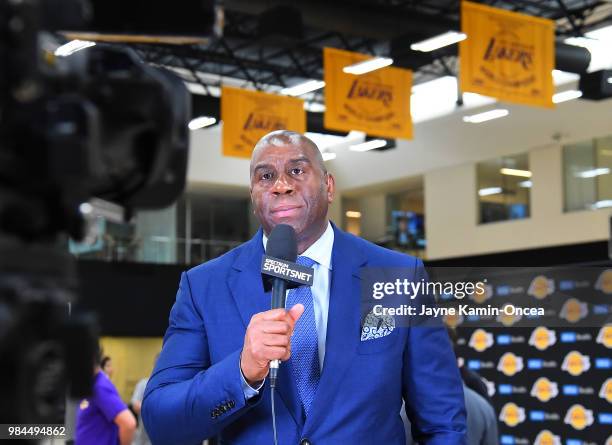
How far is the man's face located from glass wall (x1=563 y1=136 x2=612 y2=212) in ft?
63.3

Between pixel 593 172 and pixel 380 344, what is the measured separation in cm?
→ 1997

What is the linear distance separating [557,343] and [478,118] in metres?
15.3

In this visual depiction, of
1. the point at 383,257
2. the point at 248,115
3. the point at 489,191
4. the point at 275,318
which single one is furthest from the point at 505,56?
the point at 489,191

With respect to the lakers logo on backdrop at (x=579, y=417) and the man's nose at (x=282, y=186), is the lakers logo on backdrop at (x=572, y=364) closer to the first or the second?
the lakers logo on backdrop at (x=579, y=417)

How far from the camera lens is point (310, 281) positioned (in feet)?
8.47

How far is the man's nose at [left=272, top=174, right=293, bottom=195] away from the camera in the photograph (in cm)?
291

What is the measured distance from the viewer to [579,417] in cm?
1163

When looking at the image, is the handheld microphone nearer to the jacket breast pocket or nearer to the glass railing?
the jacket breast pocket

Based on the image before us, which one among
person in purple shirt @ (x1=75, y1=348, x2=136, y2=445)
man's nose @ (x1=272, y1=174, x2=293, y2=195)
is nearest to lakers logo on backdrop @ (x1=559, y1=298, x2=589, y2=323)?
man's nose @ (x1=272, y1=174, x2=293, y2=195)

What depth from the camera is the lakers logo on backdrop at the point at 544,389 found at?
12898 millimetres

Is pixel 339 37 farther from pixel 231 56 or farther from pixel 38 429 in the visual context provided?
pixel 38 429

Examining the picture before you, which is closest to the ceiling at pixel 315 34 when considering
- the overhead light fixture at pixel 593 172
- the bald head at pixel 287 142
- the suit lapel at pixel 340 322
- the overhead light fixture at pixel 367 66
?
the overhead light fixture at pixel 367 66

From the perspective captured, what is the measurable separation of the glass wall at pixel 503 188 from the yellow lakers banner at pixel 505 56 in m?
10.3

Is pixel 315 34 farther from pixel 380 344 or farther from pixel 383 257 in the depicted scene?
pixel 380 344
